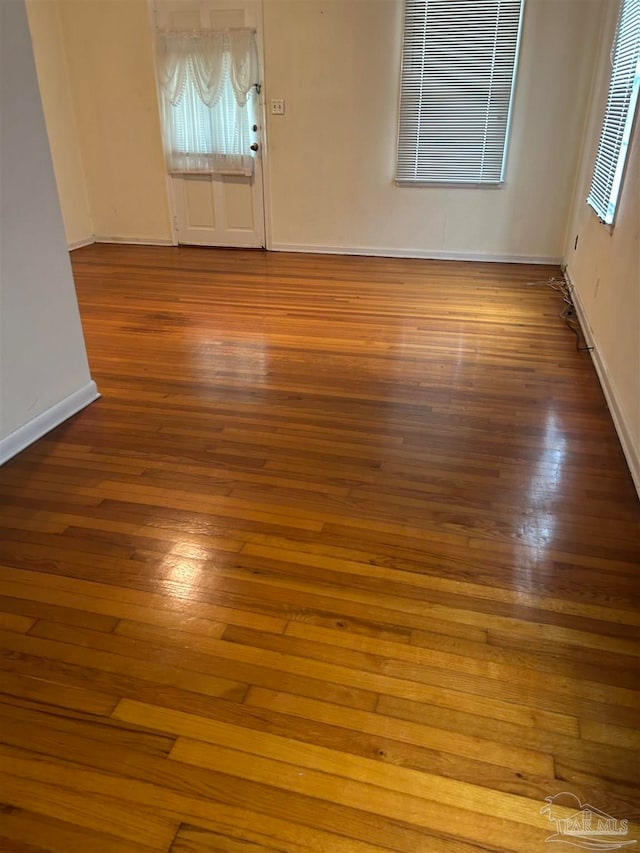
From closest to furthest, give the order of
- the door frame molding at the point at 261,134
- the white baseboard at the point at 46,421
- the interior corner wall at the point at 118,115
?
the white baseboard at the point at 46,421
the door frame molding at the point at 261,134
the interior corner wall at the point at 118,115

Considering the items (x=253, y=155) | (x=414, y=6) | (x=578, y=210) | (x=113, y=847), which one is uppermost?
(x=414, y=6)

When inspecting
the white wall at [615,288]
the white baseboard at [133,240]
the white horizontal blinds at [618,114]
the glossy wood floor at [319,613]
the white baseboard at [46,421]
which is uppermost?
the white horizontal blinds at [618,114]

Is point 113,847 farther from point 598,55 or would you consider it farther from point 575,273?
point 598,55

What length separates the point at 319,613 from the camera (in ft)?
5.63

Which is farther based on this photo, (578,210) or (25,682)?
(578,210)

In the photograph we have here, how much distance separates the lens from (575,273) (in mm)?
4742

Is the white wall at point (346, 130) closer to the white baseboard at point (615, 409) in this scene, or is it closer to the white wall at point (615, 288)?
the white wall at point (615, 288)

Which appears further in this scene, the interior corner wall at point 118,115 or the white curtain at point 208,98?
the interior corner wall at point 118,115

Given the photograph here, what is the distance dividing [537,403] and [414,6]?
3.95m

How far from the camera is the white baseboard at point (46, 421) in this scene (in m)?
2.51

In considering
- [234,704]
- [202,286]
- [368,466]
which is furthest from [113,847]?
[202,286]

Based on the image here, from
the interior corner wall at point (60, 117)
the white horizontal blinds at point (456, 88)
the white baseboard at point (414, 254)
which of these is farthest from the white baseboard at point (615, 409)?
the interior corner wall at point (60, 117)

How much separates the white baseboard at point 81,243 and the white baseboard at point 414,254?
1992 millimetres

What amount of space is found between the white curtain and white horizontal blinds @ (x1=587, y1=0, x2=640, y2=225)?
3.08 meters
